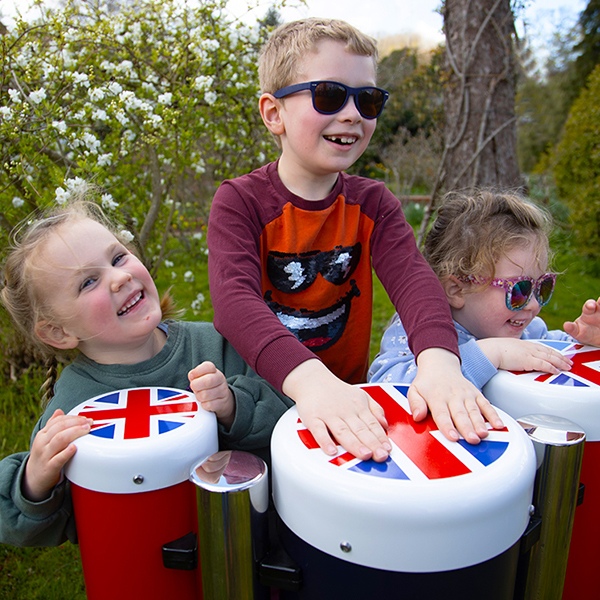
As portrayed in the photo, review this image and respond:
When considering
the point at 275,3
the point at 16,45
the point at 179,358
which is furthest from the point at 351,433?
the point at 275,3

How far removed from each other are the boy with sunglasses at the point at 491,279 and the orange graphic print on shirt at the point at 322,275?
16 cm

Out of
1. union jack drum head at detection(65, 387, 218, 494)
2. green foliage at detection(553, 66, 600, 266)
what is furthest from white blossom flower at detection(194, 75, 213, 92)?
green foliage at detection(553, 66, 600, 266)

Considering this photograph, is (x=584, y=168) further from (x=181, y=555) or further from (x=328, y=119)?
(x=181, y=555)

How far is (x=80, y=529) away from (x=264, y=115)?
1.23 metres

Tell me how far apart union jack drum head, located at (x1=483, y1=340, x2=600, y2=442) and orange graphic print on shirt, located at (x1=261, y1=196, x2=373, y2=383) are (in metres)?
0.57

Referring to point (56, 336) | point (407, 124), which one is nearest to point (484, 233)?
point (56, 336)

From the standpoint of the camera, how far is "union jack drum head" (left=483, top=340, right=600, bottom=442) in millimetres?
1114

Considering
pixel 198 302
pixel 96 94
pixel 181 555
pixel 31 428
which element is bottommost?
pixel 31 428

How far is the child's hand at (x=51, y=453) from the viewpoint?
1.05m

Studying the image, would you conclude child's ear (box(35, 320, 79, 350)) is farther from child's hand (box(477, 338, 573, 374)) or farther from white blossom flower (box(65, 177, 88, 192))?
child's hand (box(477, 338, 573, 374))

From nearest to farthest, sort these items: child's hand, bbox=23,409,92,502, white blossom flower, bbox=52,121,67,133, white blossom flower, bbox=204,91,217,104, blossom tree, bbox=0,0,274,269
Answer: child's hand, bbox=23,409,92,502
white blossom flower, bbox=52,121,67,133
blossom tree, bbox=0,0,274,269
white blossom flower, bbox=204,91,217,104

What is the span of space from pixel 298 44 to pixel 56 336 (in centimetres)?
109

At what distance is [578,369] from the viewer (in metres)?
1.29

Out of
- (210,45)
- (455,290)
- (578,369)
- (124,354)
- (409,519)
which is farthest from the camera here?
(210,45)
